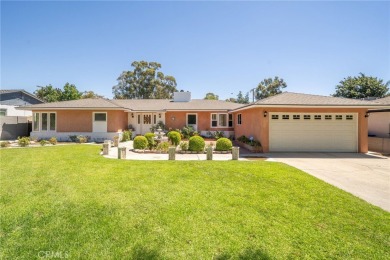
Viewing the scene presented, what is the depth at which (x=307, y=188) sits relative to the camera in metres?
6.32

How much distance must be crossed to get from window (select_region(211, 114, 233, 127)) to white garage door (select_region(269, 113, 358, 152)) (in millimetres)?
9864

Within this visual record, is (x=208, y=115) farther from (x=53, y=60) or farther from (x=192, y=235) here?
(x=192, y=235)

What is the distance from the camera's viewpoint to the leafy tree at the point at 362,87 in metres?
31.7

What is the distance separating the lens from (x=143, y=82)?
45.6m

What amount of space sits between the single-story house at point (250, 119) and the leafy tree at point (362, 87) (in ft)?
79.7

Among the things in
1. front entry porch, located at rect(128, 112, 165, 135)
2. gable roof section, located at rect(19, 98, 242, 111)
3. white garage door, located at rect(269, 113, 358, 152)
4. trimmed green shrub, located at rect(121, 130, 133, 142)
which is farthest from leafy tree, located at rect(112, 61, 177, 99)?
white garage door, located at rect(269, 113, 358, 152)

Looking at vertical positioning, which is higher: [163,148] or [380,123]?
[380,123]

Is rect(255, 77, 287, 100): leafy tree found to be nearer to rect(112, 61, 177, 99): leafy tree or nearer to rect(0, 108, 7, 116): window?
rect(112, 61, 177, 99): leafy tree

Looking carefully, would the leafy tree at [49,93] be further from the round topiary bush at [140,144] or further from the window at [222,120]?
the round topiary bush at [140,144]

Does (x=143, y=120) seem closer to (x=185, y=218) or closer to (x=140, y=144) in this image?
(x=140, y=144)

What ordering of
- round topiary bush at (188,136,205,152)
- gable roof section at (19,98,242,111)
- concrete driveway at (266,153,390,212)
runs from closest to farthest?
1. concrete driveway at (266,153,390,212)
2. round topiary bush at (188,136,205,152)
3. gable roof section at (19,98,242,111)

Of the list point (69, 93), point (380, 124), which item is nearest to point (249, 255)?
point (380, 124)

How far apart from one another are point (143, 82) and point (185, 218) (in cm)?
4456

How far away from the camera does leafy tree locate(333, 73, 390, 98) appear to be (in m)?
31.7
